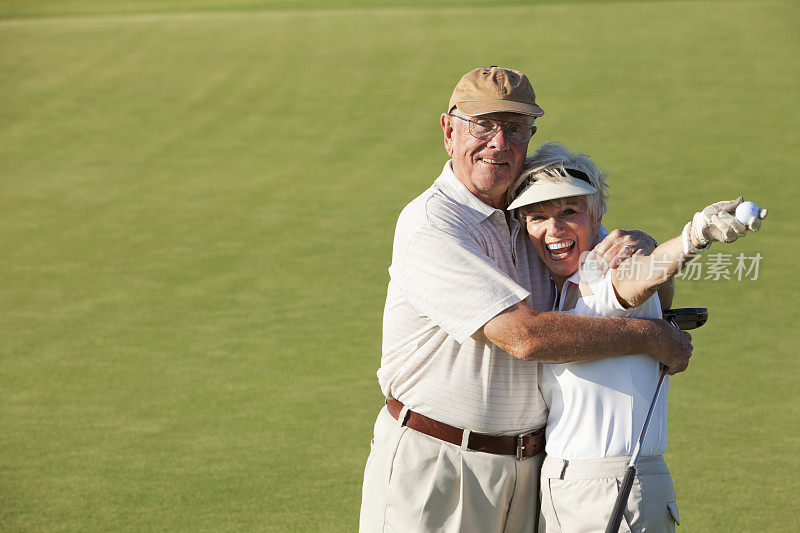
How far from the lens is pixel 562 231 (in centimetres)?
317

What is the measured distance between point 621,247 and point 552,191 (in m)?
0.28

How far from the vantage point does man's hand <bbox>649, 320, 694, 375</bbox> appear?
9.81 feet

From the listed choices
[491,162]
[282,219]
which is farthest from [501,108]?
[282,219]

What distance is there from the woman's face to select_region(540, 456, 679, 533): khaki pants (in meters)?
0.60

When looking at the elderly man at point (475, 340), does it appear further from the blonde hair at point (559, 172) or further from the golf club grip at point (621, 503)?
the golf club grip at point (621, 503)

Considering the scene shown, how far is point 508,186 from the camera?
131 inches

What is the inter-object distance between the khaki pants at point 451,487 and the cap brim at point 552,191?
79cm

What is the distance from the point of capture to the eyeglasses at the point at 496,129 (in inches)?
131

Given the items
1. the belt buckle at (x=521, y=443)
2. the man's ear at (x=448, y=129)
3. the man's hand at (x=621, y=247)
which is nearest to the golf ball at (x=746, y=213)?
the man's hand at (x=621, y=247)

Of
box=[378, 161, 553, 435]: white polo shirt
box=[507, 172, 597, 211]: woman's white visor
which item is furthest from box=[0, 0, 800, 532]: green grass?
box=[507, 172, 597, 211]: woman's white visor

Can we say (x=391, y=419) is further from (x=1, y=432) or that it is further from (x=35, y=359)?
(x=35, y=359)

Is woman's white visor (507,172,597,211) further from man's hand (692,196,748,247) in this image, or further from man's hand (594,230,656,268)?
man's hand (692,196,748,247)

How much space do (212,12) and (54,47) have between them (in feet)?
11.5

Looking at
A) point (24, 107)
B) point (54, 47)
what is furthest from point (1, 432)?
point (54, 47)
